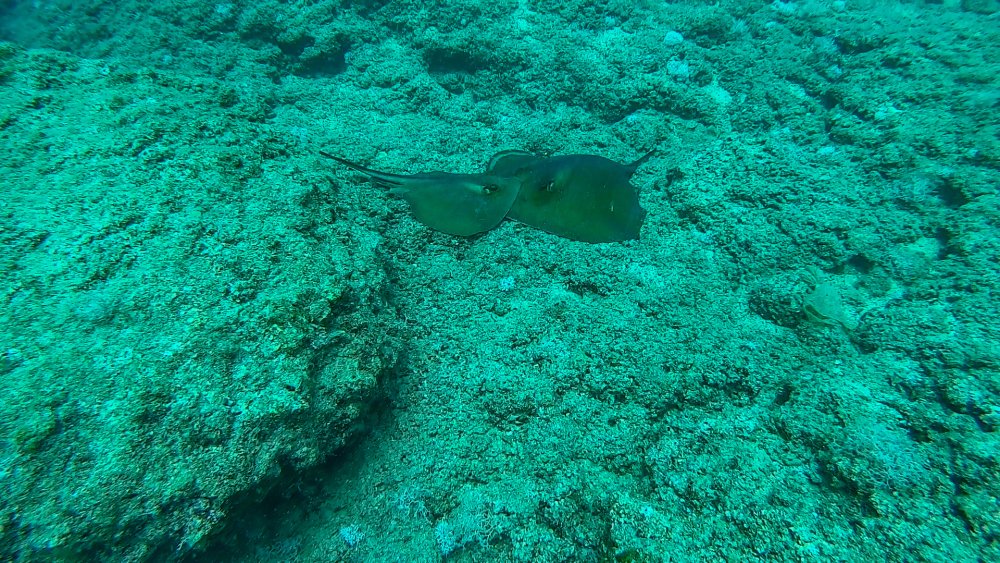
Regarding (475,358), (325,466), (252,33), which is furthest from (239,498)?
(252,33)

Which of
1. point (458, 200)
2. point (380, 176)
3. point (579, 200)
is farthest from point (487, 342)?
point (380, 176)

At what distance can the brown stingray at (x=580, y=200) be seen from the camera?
3213 millimetres

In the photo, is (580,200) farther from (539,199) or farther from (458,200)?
(458,200)

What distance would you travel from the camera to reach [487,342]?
263cm

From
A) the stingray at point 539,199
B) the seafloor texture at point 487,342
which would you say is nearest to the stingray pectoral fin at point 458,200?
the stingray at point 539,199

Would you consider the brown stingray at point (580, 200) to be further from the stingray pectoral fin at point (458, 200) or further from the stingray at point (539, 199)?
the stingray pectoral fin at point (458, 200)

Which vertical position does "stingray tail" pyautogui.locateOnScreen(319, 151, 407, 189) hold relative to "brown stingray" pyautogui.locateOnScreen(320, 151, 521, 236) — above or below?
above

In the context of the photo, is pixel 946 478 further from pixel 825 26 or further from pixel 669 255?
pixel 825 26

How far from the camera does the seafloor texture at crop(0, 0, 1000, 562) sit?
1637mm

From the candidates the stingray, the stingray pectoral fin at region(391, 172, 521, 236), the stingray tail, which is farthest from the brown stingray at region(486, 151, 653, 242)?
the stingray tail

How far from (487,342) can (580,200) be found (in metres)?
1.46

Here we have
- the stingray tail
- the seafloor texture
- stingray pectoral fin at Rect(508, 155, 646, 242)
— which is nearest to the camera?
the seafloor texture

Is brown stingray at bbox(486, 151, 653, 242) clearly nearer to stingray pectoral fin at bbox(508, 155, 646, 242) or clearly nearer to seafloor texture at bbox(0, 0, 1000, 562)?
stingray pectoral fin at bbox(508, 155, 646, 242)

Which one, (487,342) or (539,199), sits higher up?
(539,199)
